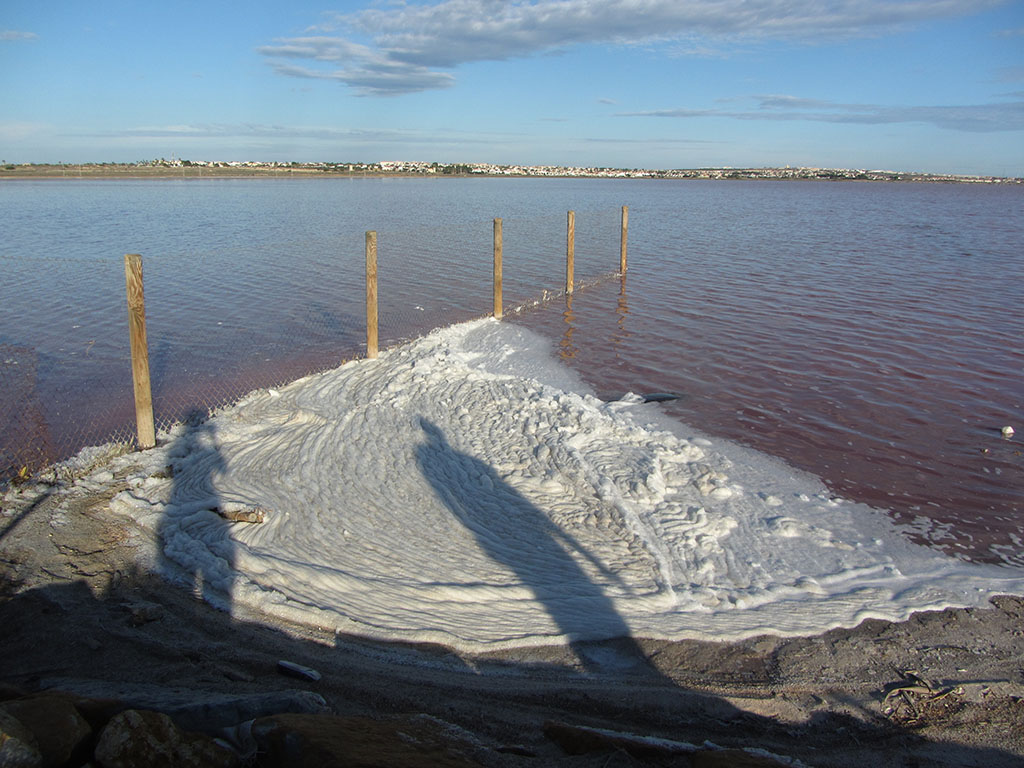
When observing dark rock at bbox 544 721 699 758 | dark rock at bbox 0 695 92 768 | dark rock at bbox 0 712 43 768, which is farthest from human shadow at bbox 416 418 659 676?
dark rock at bbox 0 712 43 768

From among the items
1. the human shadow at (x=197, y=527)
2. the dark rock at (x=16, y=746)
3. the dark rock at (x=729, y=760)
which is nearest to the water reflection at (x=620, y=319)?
the human shadow at (x=197, y=527)

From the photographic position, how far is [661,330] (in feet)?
48.4

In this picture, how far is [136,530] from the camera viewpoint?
5.96 meters

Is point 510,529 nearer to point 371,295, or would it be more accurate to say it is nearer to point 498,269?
point 371,295

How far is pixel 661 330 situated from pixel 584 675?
438 inches

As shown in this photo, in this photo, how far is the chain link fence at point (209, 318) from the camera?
9523 millimetres

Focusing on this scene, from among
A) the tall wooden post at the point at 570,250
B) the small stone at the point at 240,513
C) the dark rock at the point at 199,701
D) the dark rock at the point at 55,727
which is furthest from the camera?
the tall wooden post at the point at 570,250

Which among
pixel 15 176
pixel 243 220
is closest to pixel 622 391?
pixel 243 220

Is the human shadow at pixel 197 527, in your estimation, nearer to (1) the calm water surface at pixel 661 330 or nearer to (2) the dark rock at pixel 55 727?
(1) the calm water surface at pixel 661 330

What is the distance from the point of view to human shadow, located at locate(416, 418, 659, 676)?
4699 millimetres

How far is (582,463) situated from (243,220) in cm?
3053

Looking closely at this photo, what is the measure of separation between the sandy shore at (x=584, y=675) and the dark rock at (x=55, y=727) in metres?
0.86

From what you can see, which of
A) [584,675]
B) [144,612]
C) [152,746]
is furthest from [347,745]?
[144,612]

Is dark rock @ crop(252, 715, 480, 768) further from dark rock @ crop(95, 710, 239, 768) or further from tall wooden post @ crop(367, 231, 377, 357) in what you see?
tall wooden post @ crop(367, 231, 377, 357)
